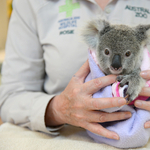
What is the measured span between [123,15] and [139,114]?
0.69 m

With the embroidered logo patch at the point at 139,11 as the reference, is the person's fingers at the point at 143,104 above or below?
below

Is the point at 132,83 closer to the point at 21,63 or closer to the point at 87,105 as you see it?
the point at 87,105

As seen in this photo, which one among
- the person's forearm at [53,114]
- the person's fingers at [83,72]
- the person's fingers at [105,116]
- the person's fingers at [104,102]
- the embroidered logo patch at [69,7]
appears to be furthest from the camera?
the embroidered logo patch at [69,7]

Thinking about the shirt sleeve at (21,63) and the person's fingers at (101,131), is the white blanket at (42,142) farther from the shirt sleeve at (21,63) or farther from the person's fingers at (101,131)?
the shirt sleeve at (21,63)

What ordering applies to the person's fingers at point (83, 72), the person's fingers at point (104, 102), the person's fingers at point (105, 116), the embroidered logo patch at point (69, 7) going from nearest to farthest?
1. the person's fingers at point (104, 102)
2. the person's fingers at point (105, 116)
3. the person's fingers at point (83, 72)
4. the embroidered logo patch at point (69, 7)

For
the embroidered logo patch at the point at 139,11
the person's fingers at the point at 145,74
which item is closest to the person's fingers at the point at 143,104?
the person's fingers at the point at 145,74

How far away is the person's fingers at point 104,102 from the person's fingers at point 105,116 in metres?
0.06

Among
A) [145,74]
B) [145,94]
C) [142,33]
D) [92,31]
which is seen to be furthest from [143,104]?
[92,31]

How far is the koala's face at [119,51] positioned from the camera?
Answer: 3.01ft

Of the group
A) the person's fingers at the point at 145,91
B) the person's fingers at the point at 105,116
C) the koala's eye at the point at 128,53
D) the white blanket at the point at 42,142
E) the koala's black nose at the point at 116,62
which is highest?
the koala's eye at the point at 128,53

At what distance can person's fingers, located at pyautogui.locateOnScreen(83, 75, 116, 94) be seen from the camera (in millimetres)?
956

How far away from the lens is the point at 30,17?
1.44 m

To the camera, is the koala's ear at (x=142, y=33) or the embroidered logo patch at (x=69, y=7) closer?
the koala's ear at (x=142, y=33)

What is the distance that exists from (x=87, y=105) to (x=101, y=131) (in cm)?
15
